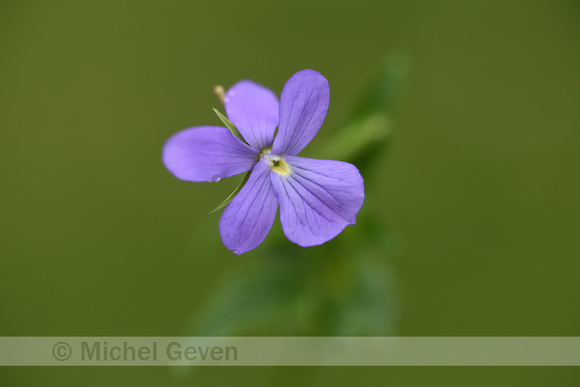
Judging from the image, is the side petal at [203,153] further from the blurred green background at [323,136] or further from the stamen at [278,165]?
the blurred green background at [323,136]

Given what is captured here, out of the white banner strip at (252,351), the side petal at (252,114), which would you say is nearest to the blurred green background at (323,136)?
the white banner strip at (252,351)

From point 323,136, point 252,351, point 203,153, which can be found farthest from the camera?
point 323,136

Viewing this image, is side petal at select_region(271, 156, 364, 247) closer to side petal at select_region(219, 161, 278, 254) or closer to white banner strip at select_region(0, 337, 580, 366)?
side petal at select_region(219, 161, 278, 254)

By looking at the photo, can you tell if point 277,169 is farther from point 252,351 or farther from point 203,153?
point 252,351

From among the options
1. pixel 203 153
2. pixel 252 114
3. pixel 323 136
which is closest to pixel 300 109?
pixel 252 114

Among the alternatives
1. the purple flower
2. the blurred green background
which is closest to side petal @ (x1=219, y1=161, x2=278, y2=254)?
the purple flower

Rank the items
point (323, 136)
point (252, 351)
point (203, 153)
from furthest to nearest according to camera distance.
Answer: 1. point (323, 136)
2. point (252, 351)
3. point (203, 153)

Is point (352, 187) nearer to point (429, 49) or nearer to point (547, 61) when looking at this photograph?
point (429, 49)
